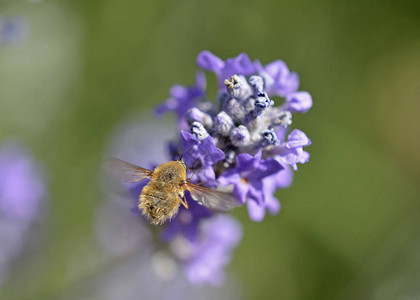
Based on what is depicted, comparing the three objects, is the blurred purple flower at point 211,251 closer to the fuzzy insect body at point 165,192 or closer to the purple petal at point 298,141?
the fuzzy insect body at point 165,192

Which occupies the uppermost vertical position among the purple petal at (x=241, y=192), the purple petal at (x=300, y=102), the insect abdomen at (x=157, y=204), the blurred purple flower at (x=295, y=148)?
the purple petal at (x=300, y=102)

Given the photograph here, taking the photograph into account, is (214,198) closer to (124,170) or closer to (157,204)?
(157,204)

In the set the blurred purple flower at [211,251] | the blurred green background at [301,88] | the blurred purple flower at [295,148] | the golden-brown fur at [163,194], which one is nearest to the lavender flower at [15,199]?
the blurred green background at [301,88]

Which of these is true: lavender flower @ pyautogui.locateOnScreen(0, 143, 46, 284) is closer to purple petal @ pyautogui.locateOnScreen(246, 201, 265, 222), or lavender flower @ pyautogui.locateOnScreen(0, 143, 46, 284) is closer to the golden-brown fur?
the golden-brown fur

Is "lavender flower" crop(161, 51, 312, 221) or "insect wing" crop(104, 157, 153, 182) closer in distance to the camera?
"lavender flower" crop(161, 51, 312, 221)

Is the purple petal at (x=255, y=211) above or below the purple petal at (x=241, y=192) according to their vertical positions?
below

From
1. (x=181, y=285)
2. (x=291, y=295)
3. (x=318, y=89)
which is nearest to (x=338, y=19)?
(x=318, y=89)

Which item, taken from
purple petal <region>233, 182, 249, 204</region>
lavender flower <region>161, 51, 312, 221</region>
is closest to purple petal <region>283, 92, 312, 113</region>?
lavender flower <region>161, 51, 312, 221</region>

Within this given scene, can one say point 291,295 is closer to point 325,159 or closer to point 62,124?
point 325,159
